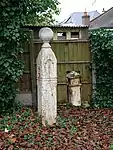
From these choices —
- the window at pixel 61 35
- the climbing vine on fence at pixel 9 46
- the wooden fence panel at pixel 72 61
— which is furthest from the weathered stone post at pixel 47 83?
the window at pixel 61 35

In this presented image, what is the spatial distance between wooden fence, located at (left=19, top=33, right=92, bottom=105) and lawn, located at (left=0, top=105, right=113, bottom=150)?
0.75 meters

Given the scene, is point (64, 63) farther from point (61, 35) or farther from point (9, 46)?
point (61, 35)

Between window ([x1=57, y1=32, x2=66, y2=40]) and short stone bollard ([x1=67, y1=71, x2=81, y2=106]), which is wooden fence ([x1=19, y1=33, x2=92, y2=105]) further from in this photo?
window ([x1=57, y1=32, x2=66, y2=40])

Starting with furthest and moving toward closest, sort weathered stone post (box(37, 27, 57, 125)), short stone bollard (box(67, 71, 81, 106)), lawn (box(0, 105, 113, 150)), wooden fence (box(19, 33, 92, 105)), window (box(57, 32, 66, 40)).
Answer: window (box(57, 32, 66, 40)) < short stone bollard (box(67, 71, 81, 106)) < wooden fence (box(19, 33, 92, 105)) < weathered stone post (box(37, 27, 57, 125)) < lawn (box(0, 105, 113, 150))

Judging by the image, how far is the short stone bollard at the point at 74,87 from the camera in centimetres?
605

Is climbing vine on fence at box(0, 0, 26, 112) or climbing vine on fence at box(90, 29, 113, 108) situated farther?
climbing vine on fence at box(90, 29, 113, 108)

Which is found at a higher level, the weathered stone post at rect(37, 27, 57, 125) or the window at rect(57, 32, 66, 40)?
the window at rect(57, 32, 66, 40)

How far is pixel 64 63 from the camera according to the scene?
611 centimetres

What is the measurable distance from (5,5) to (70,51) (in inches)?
75.4

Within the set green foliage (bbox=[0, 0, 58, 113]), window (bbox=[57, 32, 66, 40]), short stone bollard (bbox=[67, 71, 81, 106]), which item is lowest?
short stone bollard (bbox=[67, 71, 81, 106])

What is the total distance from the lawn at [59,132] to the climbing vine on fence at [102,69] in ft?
2.14

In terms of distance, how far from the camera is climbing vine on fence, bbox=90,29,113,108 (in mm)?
5855

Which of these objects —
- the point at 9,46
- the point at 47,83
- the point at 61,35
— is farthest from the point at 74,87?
the point at 61,35

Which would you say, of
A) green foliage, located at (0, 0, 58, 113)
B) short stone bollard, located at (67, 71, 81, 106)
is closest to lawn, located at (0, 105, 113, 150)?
green foliage, located at (0, 0, 58, 113)
